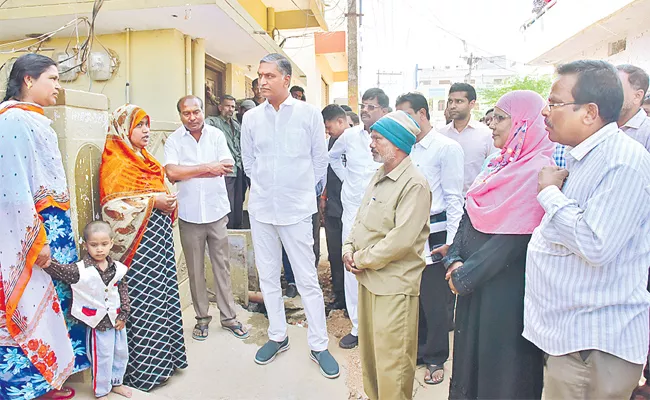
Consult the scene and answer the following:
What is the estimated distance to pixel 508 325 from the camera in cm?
208

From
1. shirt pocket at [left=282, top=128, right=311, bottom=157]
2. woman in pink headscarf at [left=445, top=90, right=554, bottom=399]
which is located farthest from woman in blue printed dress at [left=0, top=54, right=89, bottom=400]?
woman in pink headscarf at [left=445, top=90, right=554, bottom=399]

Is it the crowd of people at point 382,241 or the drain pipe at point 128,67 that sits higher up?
the drain pipe at point 128,67

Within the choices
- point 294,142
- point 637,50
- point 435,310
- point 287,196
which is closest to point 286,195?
point 287,196

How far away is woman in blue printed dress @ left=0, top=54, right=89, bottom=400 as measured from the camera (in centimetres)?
225

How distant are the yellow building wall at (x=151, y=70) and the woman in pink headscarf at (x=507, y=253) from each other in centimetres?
491

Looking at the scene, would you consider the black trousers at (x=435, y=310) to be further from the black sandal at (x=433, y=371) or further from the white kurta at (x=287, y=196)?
the white kurta at (x=287, y=196)

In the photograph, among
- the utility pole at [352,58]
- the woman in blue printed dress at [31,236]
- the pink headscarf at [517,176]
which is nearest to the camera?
the pink headscarf at [517,176]

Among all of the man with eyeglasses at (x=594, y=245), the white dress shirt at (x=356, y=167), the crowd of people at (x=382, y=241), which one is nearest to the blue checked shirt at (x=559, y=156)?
the crowd of people at (x=382, y=241)

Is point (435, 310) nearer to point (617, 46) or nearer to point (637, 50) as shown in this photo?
point (637, 50)

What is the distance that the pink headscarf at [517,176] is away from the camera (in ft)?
6.53

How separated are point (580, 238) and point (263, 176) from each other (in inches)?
89.8

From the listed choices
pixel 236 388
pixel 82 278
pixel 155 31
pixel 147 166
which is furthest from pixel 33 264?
pixel 155 31

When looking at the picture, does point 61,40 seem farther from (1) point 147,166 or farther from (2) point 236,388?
(2) point 236,388

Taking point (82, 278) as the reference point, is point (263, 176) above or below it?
above
